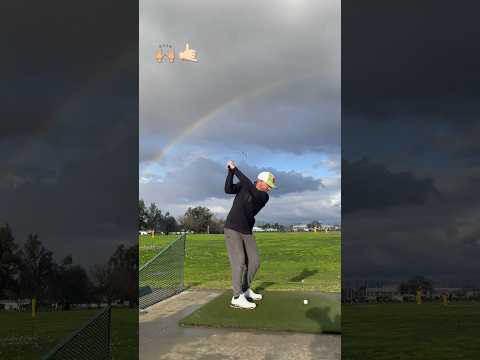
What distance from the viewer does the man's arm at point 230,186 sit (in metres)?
10.1

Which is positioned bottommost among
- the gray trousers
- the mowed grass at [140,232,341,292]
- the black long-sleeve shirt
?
the mowed grass at [140,232,341,292]

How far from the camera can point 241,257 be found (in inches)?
393

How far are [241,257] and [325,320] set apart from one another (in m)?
2.05

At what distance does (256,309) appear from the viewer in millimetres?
9945

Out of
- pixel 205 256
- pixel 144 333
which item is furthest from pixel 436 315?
pixel 205 256

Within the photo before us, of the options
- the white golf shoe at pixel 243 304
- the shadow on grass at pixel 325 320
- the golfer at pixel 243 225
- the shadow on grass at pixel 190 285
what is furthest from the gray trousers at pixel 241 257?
the shadow on grass at pixel 190 285

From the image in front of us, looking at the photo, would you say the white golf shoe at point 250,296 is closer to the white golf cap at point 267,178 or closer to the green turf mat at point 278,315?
the green turf mat at point 278,315

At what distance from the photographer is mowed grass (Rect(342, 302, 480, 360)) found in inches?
303

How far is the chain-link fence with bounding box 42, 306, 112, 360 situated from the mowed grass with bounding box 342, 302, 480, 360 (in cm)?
346

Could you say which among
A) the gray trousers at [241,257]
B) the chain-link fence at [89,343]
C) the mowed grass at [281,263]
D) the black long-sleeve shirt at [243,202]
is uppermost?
the black long-sleeve shirt at [243,202]

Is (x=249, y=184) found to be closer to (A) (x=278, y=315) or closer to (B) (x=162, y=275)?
(A) (x=278, y=315)

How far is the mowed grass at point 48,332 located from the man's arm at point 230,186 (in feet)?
10.1

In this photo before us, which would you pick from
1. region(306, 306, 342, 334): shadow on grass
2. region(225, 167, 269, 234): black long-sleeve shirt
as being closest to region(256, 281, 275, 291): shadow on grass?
region(306, 306, 342, 334): shadow on grass

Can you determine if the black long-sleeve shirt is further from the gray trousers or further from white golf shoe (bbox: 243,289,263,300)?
white golf shoe (bbox: 243,289,263,300)
